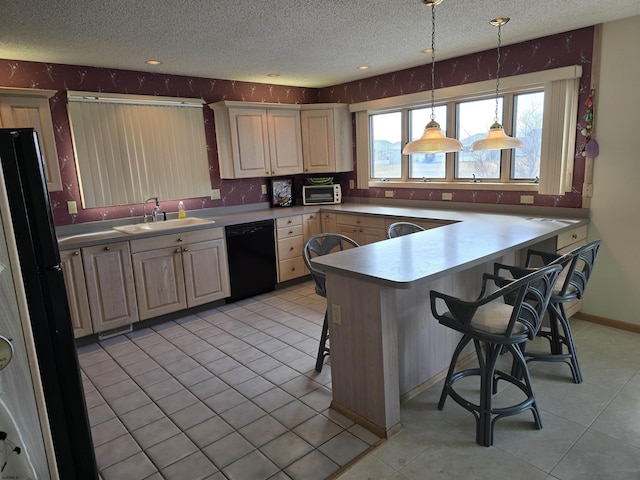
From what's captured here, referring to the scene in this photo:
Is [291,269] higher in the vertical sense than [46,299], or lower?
lower

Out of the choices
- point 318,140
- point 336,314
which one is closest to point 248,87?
point 318,140

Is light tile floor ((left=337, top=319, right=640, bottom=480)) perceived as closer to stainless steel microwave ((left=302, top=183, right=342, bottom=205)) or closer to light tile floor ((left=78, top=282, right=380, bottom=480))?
light tile floor ((left=78, top=282, right=380, bottom=480))

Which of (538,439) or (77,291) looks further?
(77,291)

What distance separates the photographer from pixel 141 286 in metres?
3.72

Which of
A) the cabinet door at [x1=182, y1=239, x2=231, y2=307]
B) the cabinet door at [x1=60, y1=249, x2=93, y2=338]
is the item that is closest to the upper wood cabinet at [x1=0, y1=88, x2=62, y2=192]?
the cabinet door at [x1=60, y1=249, x2=93, y2=338]

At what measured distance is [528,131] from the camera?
3793 millimetres

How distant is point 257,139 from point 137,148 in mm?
1312

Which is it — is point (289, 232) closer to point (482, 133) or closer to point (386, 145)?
point (386, 145)

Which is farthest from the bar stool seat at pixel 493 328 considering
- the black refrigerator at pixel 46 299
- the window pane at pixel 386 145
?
the window pane at pixel 386 145

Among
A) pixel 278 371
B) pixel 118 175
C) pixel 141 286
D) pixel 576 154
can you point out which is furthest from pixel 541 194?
pixel 118 175

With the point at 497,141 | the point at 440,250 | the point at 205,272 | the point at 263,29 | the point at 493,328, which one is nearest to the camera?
the point at 493,328

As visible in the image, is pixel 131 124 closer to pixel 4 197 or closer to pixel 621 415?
pixel 4 197

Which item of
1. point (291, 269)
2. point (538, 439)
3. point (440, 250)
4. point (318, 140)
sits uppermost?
point (318, 140)

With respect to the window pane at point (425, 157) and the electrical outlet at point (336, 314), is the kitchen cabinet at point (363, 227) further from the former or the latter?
the electrical outlet at point (336, 314)
